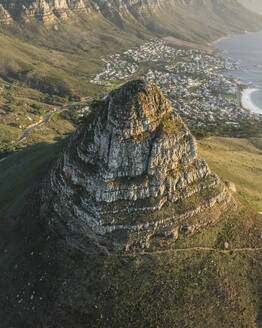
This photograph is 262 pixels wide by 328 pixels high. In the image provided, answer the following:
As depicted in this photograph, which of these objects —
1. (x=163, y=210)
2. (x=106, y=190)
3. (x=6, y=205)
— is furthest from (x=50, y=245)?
(x=6, y=205)

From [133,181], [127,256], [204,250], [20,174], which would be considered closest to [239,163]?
[204,250]

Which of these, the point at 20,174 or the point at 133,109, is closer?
the point at 133,109

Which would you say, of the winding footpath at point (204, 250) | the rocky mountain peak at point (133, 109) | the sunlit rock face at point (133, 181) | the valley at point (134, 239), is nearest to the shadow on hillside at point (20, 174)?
the valley at point (134, 239)

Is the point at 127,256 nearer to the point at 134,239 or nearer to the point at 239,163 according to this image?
the point at 134,239

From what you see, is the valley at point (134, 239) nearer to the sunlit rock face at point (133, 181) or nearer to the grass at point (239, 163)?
the sunlit rock face at point (133, 181)

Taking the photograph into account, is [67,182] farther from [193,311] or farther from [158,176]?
[193,311]

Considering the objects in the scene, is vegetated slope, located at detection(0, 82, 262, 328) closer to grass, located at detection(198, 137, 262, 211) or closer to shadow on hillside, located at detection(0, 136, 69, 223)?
shadow on hillside, located at detection(0, 136, 69, 223)
